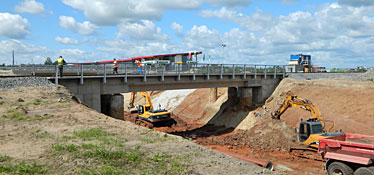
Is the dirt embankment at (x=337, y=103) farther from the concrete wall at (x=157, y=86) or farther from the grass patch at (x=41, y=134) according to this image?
the grass patch at (x=41, y=134)

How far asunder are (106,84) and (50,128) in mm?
12724

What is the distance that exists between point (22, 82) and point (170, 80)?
491 inches

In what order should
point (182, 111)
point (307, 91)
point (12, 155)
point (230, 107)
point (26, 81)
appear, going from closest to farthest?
point (12, 155) < point (26, 81) < point (307, 91) < point (230, 107) < point (182, 111)

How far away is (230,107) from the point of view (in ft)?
116

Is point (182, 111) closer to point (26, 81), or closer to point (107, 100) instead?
point (107, 100)

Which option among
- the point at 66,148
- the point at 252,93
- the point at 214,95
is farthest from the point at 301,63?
the point at 66,148

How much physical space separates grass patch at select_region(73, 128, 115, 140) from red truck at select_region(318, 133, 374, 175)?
951 centimetres

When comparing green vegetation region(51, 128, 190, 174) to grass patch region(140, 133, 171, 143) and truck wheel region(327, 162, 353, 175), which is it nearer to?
grass patch region(140, 133, 171, 143)

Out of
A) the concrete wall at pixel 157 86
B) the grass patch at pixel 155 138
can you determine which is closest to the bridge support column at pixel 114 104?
the concrete wall at pixel 157 86

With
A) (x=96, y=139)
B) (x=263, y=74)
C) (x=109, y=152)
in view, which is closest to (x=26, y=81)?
(x=96, y=139)

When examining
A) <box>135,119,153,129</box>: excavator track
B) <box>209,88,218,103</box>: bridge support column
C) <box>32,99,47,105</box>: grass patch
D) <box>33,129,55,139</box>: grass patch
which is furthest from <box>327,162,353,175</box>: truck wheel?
<box>209,88,218,103</box>: bridge support column

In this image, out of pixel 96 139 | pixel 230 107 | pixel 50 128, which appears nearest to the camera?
pixel 96 139

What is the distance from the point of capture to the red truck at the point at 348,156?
12.0 metres

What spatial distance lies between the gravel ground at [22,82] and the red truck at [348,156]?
654 inches
